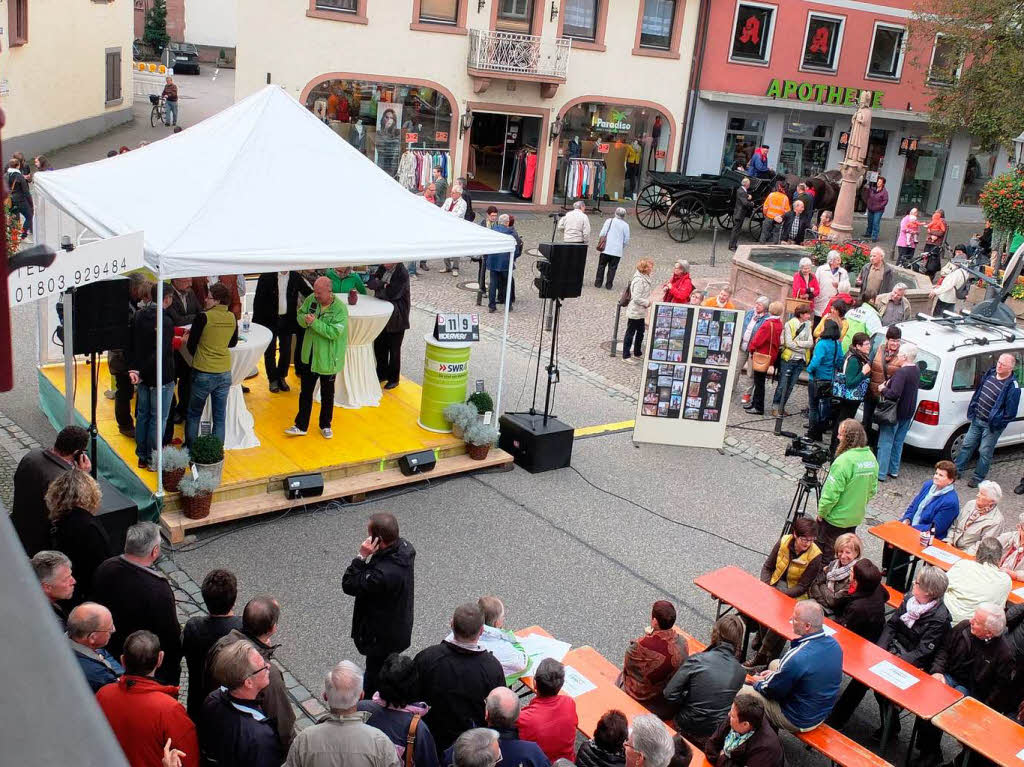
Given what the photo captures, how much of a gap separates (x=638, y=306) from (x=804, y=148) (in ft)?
56.5

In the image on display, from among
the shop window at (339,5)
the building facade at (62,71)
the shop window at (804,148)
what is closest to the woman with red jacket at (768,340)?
the shop window at (339,5)

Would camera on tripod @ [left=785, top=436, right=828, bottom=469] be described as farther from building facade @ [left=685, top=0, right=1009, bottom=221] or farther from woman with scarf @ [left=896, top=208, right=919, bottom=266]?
building facade @ [left=685, top=0, right=1009, bottom=221]

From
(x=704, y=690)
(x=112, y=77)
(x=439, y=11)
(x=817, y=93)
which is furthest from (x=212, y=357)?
(x=112, y=77)

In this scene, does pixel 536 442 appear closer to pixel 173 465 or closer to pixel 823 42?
pixel 173 465

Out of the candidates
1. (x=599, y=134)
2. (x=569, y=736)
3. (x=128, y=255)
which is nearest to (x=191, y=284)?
(x=128, y=255)

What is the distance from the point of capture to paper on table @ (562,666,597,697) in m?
6.12

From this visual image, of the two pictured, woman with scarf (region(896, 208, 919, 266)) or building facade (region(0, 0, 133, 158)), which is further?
building facade (region(0, 0, 133, 158))

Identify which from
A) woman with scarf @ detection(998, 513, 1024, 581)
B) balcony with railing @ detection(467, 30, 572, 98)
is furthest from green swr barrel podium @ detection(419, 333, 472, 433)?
balcony with railing @ detection(467, 30, 572, 98)

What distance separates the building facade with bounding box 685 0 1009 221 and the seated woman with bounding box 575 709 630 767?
23.9 metres

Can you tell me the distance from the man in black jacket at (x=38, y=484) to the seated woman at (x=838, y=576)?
5.01 meters

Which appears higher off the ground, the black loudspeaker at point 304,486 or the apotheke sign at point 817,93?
the apotheke sign at point 817,93

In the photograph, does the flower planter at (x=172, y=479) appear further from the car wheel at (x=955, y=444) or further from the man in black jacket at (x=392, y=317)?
the car wheel at (x=955, y=444)

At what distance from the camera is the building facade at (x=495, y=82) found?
22234 mm

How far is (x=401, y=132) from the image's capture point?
78.4 feet
